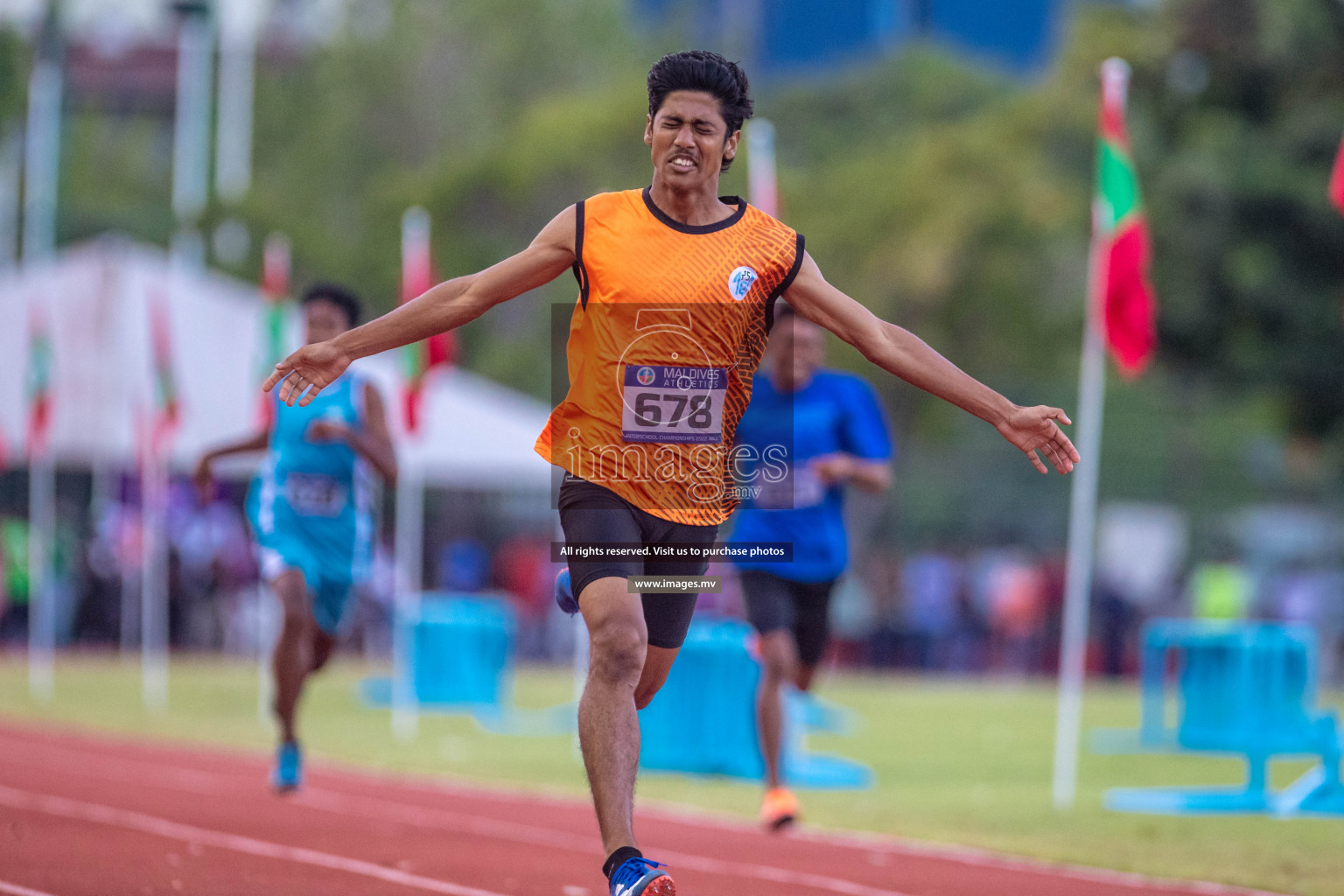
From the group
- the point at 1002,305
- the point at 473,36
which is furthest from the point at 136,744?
the point at 473,36

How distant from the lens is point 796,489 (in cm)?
969

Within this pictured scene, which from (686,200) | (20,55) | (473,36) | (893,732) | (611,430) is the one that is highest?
(473,36)

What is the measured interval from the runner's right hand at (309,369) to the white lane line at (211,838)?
2268mm

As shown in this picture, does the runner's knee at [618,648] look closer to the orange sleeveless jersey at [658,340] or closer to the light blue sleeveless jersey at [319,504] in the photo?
the orange sleeveless jersey at [658,340]

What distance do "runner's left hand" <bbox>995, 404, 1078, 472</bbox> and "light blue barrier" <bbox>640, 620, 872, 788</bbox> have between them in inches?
277

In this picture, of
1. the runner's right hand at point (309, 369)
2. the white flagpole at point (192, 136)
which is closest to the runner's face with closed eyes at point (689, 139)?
the runner's right hand at point (309, 369)

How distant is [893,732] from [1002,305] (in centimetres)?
1930

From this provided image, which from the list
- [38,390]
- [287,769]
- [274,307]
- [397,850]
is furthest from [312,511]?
[38,390]

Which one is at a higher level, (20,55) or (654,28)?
(654,28)

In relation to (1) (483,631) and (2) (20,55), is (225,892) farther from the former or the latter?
(2) (20,55)

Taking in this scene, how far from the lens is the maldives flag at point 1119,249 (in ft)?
37.4

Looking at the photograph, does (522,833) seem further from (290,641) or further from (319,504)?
(319,504)

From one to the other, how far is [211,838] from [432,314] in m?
3.70

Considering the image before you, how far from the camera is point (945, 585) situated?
28.3m
